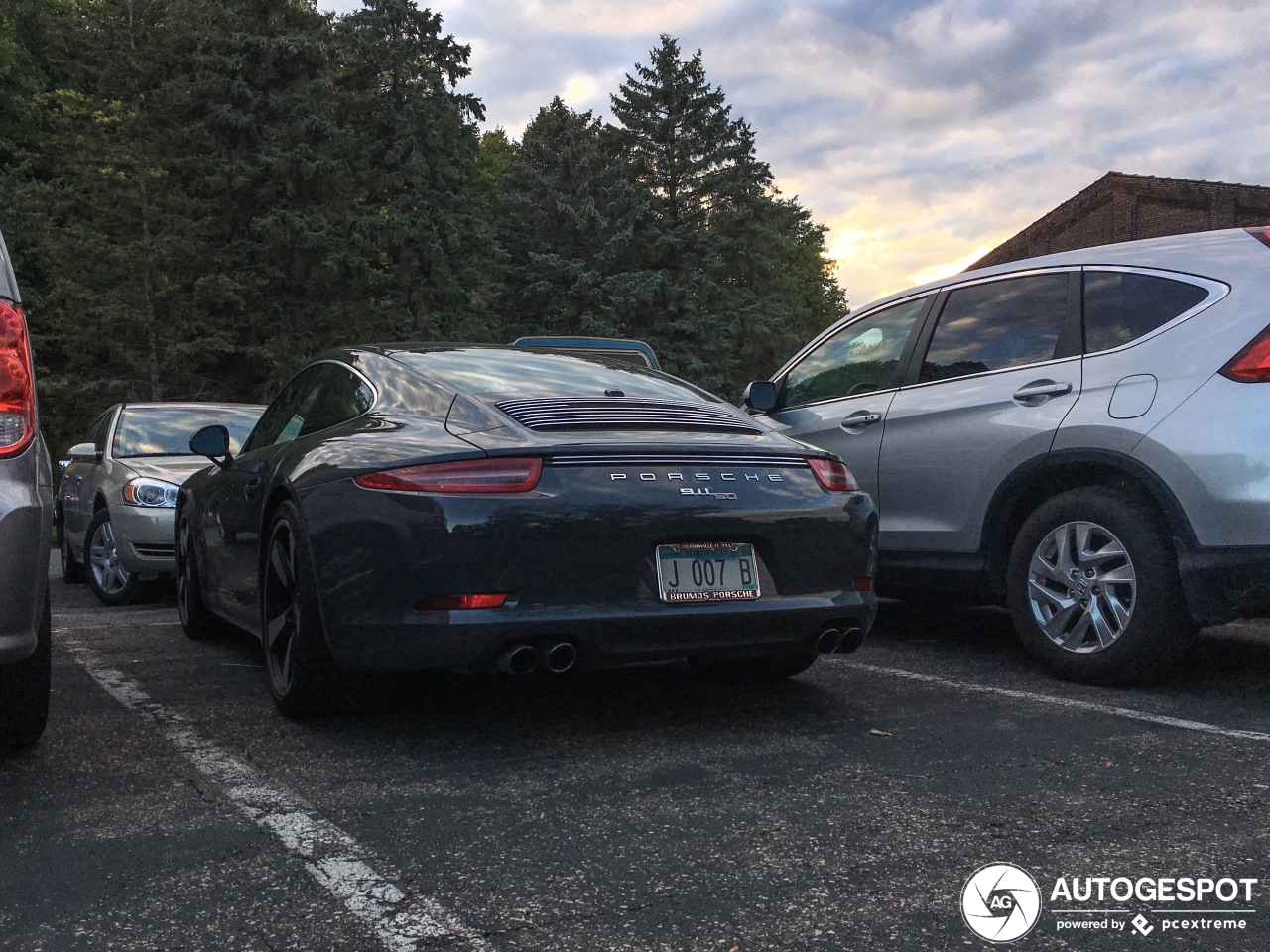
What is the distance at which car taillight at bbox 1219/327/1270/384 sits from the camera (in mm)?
4641

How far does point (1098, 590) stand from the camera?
5066 mm

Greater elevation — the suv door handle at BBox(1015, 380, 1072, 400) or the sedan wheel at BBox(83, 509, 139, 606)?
the suv door handle at BBox(1015, 380, 1072, 400)

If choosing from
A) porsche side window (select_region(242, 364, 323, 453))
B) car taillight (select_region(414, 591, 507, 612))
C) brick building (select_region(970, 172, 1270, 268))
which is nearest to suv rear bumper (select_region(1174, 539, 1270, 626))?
car taillight (select_region(414, 591, 507, 612))

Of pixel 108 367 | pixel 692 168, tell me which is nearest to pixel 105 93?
pixel 108 367

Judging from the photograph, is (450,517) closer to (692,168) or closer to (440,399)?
(440,399)

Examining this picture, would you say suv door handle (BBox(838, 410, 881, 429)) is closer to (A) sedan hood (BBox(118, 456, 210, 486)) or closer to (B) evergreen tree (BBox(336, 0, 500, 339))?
(A) sedan hood (BBox(118, 456, 210, 486))

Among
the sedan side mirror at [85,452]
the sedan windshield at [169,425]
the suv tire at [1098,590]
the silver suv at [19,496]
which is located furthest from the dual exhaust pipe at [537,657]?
the sedan side mirror at [85,452]

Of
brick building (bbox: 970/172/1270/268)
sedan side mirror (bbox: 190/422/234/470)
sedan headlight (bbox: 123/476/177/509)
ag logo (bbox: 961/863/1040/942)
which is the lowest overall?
ag logo (bbox: 961/863/1040/942)

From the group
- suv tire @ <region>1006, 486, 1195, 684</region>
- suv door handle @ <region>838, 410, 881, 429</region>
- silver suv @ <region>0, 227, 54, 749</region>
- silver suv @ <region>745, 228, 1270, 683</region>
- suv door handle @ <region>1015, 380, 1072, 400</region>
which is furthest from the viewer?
suv door handle @ <region>838, 410, 881, 429</region>

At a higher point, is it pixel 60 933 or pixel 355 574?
pixel 355 574

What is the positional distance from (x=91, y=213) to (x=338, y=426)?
1371 inches

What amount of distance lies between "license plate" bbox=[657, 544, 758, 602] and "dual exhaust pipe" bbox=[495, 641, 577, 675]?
0.35m

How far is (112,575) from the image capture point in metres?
8.94

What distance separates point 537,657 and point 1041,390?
8.78 ft
